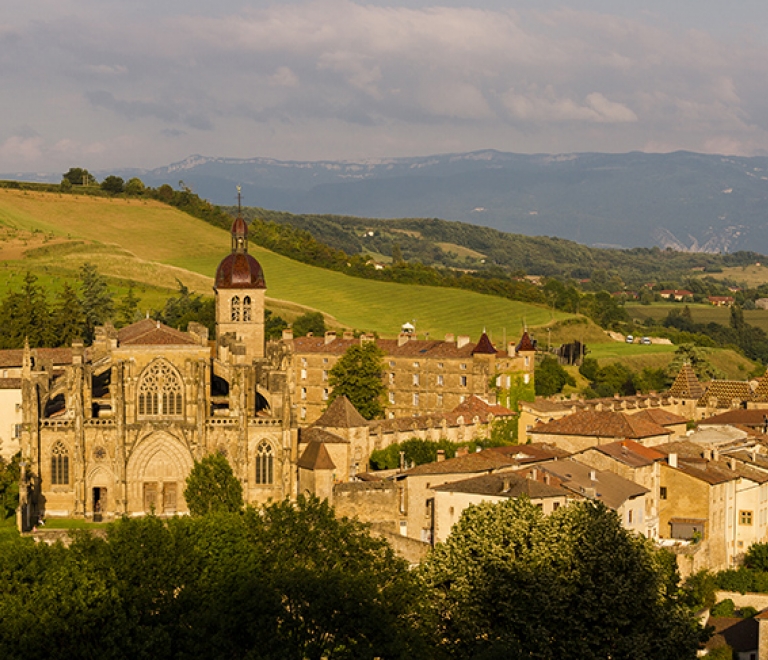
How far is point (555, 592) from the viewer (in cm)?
5306

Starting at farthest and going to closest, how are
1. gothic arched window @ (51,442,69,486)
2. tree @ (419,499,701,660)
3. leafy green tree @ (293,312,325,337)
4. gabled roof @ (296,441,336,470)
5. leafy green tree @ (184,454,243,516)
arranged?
1. leafy green tree @ (293,312,325,337)
2. gothic arched window @ (51,442,69,486)
3. gabled roof @ (296,441,336,470)
4. leafy green tree @ (184,454,243,516)
5. tree @ (419,499,701,660)

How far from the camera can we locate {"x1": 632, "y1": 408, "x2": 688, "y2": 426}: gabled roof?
101438 mm

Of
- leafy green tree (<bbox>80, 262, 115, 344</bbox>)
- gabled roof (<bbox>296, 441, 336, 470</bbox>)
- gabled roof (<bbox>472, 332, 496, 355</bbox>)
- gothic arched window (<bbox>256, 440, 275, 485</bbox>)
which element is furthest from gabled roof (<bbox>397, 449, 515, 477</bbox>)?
leafy green tree (<bbox>80, 262, 115, 344</bbox>)

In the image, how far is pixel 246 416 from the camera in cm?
8175

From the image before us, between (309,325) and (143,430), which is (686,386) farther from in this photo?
(143,430)

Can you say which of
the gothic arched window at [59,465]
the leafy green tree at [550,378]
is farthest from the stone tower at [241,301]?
the leafy green tree at [550,378]

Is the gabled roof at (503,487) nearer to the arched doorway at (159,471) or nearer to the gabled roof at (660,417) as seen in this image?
the arched doorway at (159,471)

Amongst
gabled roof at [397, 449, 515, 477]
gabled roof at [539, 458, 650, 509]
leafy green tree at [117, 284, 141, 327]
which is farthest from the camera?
leafy green tree at [117, 284, 141, 327]

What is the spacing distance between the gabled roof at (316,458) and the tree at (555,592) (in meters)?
21.2

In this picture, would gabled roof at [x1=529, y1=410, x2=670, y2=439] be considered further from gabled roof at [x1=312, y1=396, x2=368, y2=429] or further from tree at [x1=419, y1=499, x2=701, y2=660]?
tree at [x1=419, y1=499, x2=701, y2=660]

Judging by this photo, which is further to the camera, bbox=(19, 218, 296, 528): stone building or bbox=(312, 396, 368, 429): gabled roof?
bbox=(312, 396, 368, 429): gabled roof

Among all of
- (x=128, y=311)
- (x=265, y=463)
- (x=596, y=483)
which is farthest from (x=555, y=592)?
(x=128, y=311)

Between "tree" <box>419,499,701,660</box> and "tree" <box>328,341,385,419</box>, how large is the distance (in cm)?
4707

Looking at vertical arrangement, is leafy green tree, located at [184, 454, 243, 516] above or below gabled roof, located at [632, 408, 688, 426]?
below
